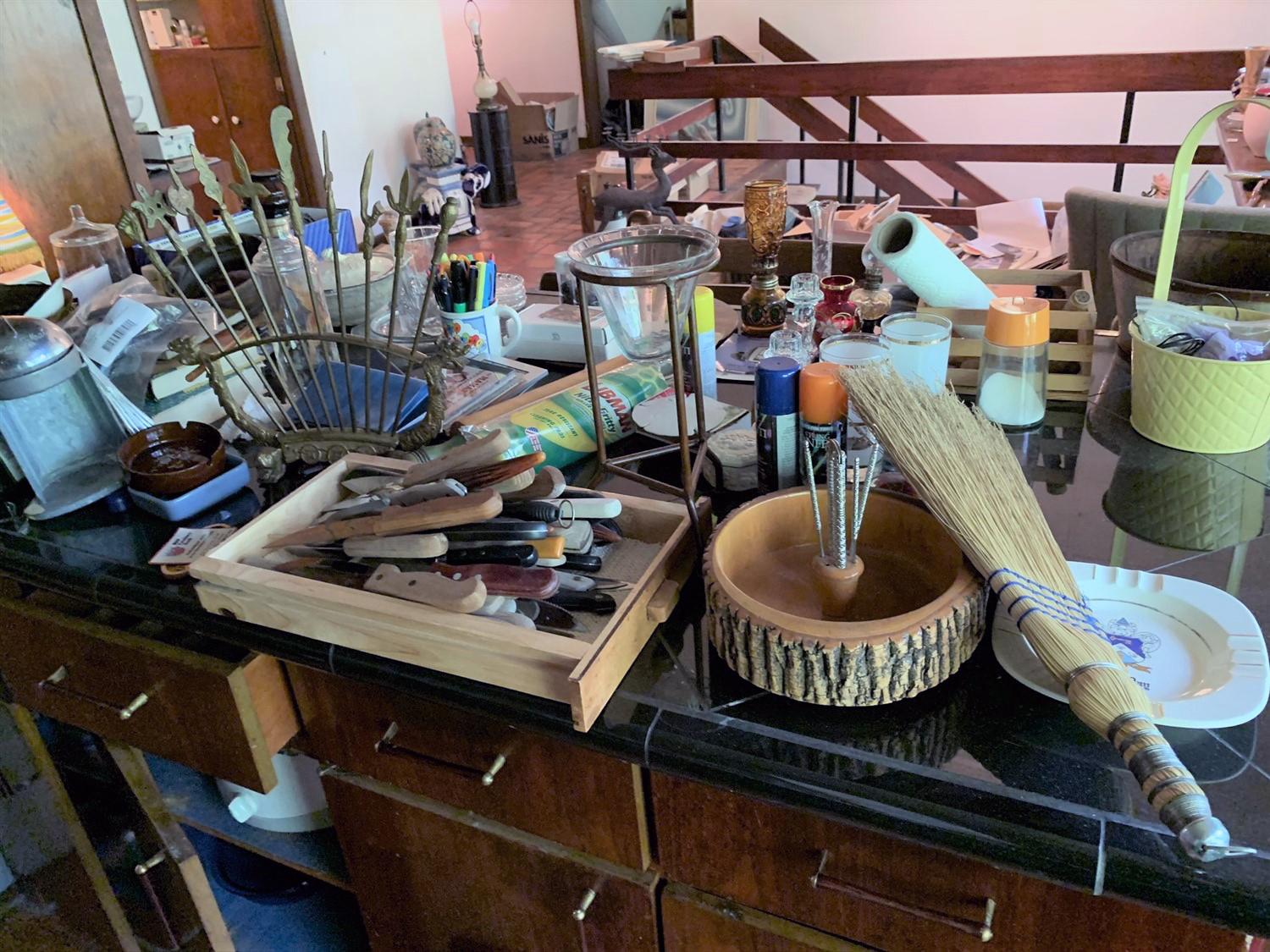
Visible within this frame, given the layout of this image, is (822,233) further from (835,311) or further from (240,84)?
(240,84)

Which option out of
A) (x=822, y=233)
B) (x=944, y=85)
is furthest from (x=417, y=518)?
(x=944, y=85)

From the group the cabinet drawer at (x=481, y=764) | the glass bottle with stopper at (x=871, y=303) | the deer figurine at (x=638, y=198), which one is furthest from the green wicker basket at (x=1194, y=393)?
the deer figurine at (x=638, y=198)

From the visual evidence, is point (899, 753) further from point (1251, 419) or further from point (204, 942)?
point (204, 942)

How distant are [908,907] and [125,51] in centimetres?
368

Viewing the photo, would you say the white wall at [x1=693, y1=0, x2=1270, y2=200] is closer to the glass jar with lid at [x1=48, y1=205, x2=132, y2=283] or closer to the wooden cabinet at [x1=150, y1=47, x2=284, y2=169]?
the wooden cabinet at [x1=150, y1=47, x2=284, y2=169]

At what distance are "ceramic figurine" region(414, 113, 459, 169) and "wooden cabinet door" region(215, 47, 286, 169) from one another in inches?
27.7

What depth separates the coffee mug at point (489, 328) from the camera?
1.06 metres

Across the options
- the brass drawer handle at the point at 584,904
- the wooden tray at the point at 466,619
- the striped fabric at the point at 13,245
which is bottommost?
the brass drawer handle at the point at 584,904

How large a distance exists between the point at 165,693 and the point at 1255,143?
2.31m

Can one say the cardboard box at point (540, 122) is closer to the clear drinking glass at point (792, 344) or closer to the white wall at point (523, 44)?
the white wall at point (523, 44)

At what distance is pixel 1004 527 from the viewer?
23.0 inches

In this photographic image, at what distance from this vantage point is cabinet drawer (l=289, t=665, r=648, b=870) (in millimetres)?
667

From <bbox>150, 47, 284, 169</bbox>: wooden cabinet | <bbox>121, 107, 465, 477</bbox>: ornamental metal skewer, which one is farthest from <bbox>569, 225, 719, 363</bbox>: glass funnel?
<bbox>150, 47, 284, 169</bbox>: wooden cabinet

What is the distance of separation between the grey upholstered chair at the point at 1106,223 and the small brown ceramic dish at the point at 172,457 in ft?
4.22
